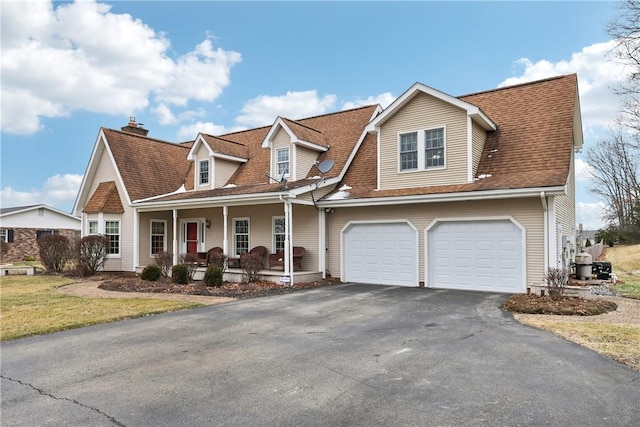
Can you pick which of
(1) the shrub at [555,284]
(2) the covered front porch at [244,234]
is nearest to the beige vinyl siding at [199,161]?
(2) the covered front porch at [244,234]

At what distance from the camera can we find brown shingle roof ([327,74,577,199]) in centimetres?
1217

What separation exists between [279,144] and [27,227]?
2662 centimetres

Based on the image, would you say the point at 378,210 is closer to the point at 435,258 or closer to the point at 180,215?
the point at 435,258

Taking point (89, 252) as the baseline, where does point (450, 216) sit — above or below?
above

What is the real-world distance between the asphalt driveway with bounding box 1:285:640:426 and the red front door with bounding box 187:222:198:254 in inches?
450

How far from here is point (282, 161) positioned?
17.7m

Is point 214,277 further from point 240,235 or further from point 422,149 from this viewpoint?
point 422,149

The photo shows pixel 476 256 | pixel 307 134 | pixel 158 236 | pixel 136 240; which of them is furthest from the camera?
pixel 158 236

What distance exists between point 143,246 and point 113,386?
16.1 meters

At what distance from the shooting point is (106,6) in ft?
44.6

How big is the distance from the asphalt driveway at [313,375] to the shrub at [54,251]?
14.2m

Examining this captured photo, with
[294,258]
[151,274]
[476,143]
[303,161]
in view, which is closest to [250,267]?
[294,258]

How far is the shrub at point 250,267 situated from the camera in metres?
14.4

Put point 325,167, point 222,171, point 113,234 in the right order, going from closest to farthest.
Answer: point 325,167 → point 222,171 → point 113,234
